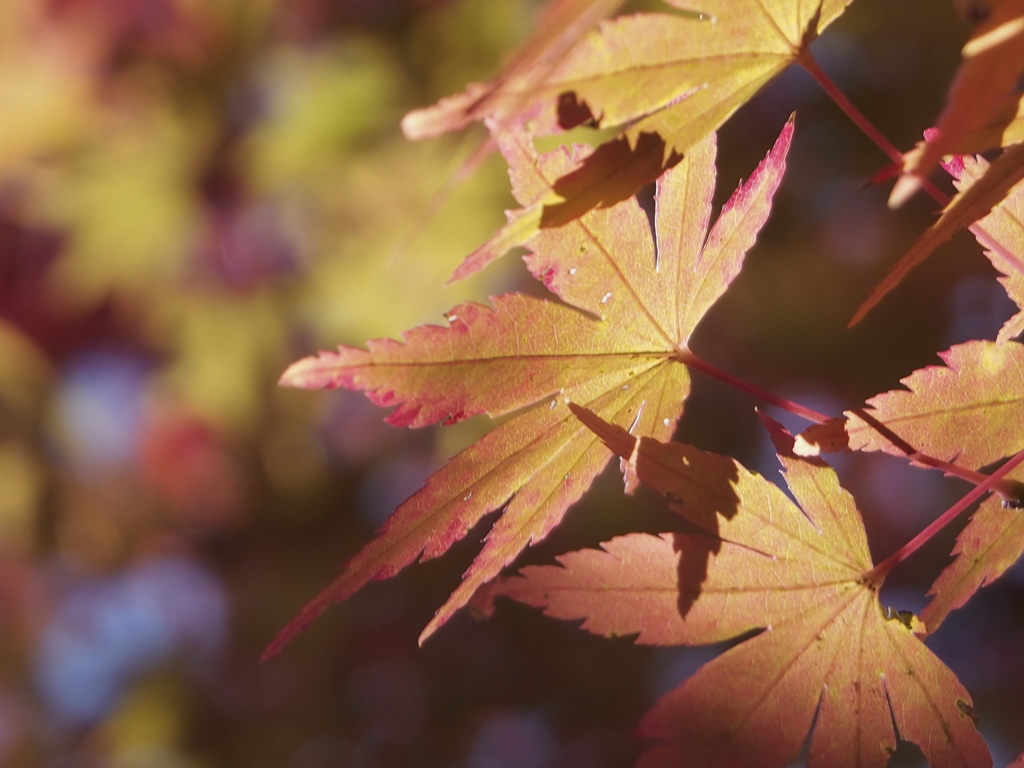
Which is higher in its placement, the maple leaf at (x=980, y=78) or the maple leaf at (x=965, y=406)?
the maple leaf at (x=980, y=78)

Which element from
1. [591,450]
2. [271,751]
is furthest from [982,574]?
[271,751]

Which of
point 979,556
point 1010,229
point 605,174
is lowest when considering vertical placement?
point 979,556

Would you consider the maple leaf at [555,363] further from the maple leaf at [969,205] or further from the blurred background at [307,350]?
the blurred background at [307,350]

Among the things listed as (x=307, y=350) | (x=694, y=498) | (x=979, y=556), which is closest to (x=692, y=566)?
(x=694, y=498)

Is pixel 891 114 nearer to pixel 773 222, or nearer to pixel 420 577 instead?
pixel 773 222

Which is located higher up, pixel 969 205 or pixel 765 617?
pixel 969 205

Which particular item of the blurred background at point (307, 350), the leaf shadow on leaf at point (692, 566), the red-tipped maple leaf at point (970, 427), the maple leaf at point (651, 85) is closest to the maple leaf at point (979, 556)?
the red-tipped maple leaf at point (970, 427)

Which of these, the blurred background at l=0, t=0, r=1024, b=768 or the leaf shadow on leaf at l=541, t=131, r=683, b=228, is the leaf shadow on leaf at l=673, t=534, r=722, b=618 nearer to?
the leaf shadow on leaf at l=541, t=131, r=683, b=228

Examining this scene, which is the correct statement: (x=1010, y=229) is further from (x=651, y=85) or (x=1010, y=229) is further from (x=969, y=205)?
(x=651, y=85)
